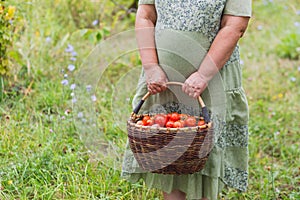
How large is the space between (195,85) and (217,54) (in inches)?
6.5

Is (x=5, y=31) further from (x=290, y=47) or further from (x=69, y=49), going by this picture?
(x=290, y=47)

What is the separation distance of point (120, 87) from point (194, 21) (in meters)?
1.78

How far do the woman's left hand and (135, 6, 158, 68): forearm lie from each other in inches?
8.2

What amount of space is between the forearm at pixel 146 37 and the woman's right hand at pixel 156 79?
0.03 metres

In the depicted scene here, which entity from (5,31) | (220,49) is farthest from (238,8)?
(5,31)

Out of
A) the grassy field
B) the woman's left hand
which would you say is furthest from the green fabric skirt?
the grassy field

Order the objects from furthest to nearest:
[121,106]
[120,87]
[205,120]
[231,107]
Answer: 1. [120,87]
2. [121,106]
3. [231,107]
4. [205,120]

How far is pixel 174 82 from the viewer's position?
2.13 meters

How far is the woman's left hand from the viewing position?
83.4 inches

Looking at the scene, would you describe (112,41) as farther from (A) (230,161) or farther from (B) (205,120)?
(B) (205,120)

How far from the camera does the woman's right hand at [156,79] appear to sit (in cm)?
218

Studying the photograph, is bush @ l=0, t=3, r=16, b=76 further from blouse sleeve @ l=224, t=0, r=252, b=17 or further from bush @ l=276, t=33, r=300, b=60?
bush @ l=276, t=33, r=300, b=60

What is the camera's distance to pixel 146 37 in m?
2.30

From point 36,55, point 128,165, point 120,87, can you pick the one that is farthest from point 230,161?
point 36,55
